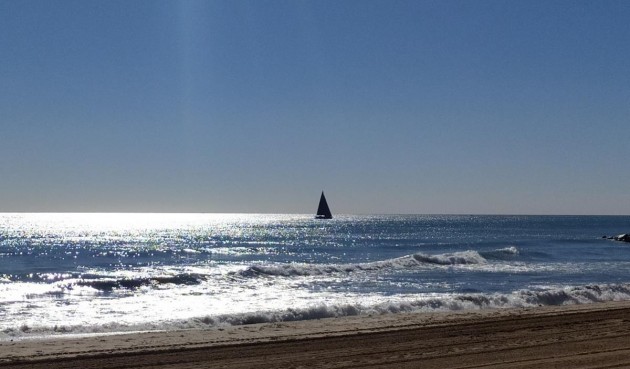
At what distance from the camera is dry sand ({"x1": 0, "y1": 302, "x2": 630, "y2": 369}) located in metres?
10.7

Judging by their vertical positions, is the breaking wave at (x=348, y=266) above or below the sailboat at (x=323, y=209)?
below

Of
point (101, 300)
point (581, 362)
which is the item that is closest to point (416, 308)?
point (581, 362)

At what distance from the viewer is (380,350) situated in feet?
38.4

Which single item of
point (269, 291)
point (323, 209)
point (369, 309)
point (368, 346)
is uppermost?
point (323, 209)

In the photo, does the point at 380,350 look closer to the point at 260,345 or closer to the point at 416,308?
the point at 260,345

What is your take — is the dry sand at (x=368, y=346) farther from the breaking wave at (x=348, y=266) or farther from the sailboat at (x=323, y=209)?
the sailboat at (x=323, y=209)

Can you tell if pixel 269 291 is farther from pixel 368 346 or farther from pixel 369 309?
pixel 368 346

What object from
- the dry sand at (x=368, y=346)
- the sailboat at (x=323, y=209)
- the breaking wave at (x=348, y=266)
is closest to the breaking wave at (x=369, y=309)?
the dry sand at (x=368, y=346)

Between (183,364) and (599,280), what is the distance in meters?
26.3

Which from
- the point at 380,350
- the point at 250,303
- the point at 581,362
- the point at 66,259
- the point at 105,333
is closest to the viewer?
the point at 581,362

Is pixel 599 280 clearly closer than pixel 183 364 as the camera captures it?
No

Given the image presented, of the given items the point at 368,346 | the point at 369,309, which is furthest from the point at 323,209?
the point at 368,346

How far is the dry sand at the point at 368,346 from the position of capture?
35.1 feet

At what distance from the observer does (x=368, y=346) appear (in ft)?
39.9
